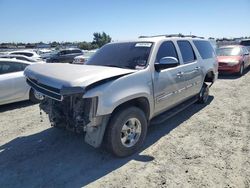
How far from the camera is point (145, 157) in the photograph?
3.88 m

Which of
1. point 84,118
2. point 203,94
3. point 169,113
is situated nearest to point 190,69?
point 169,113

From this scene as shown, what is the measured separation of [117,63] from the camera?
4.48 metres

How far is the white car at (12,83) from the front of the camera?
21.6 ft

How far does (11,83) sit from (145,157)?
15.1ft

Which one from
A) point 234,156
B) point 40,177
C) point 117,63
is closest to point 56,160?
point 40,177

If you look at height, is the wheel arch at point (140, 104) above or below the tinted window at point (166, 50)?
below

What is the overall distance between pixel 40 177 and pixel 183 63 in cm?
353

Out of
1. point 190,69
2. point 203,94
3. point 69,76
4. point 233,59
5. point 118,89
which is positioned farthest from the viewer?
point 233,59

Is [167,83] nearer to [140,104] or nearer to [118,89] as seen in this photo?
[140,104]

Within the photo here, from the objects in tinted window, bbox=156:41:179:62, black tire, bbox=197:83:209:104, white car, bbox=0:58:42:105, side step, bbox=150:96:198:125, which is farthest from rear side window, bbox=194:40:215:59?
white car, bbox=0:58:42:105

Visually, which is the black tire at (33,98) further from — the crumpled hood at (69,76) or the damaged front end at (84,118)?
the damaged front end at (84,118)

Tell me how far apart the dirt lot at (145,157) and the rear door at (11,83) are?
104 cm

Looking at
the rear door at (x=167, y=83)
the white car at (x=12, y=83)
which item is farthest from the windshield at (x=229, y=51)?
the white car at (x=12, y=83)

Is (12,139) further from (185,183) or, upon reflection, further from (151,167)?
(185,183)
